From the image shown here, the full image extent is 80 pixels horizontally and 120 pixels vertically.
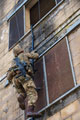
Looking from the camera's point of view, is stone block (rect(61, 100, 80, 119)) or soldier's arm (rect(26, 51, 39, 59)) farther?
soldier's arm (rect(26, 51, 39, 59))

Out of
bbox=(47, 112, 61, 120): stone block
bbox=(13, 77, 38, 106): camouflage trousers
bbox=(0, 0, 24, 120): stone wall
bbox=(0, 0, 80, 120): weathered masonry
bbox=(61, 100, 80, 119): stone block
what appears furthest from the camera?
bbox=(0, 0, 24, 120): stone wall

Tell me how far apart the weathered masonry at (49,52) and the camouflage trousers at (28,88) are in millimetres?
402

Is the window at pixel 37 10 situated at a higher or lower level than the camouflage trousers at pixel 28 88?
lower

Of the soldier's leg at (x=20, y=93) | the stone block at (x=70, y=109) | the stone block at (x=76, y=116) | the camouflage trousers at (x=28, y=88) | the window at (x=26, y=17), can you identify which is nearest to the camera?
the stone block at (x=76, y=116)

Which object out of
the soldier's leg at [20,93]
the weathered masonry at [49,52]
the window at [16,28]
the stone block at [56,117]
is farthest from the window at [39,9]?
the stone block at [56,117]

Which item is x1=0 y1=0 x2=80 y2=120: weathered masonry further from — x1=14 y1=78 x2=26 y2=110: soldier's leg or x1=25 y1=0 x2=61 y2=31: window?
x1=14 y1=78 x2=26 y2=110: soldier's leg

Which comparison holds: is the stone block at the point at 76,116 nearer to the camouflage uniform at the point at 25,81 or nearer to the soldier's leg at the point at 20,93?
the camouflage uniform at the point at 25,81

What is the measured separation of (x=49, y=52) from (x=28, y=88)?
5.01ft

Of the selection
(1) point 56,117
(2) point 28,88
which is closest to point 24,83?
(2) point 28,88

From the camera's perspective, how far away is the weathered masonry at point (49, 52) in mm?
7250

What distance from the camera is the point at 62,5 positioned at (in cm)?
958

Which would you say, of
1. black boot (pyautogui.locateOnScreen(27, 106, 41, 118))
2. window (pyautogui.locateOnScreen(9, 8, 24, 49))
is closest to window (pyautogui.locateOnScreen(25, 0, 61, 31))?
window (pyautogui.locateOnScreen(9, 8, 24, 49))

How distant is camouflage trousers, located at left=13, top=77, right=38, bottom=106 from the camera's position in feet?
24.4

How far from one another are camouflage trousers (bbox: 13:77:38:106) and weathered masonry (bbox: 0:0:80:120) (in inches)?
15.8
